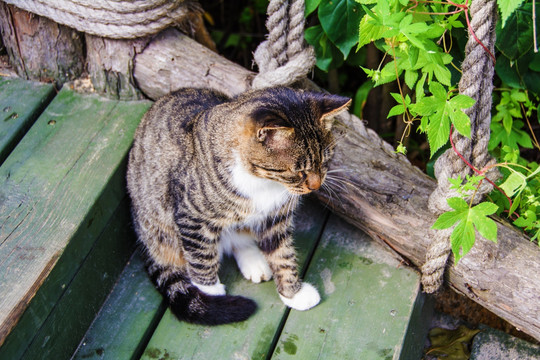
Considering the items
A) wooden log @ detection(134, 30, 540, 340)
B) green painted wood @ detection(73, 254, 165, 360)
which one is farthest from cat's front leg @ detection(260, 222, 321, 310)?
green painted wood @ detection(73, 254, 165, 360)

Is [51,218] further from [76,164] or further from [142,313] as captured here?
[142,313]

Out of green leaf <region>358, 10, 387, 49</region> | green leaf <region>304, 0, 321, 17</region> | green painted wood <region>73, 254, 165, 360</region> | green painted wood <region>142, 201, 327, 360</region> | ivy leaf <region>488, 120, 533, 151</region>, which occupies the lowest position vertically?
green painted wood <region>73, 254, 165, 360</region>

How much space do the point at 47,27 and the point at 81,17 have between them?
203 millimetres

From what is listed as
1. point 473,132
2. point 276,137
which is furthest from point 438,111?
point 276,137

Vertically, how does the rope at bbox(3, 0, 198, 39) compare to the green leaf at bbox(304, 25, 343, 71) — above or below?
above

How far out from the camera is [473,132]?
187 cm

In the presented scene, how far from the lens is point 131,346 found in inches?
81.2

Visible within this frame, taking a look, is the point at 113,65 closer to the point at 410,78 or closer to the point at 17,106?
the point at 17,106

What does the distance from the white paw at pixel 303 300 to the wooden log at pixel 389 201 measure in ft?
1.17

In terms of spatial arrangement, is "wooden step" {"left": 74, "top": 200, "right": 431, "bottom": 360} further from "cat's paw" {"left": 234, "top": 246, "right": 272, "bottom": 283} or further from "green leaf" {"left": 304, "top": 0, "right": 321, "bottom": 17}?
"green leaf" {"left": 304, "top": 0, "right": 321, "bottom": 17}

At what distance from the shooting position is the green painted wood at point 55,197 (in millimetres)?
1854

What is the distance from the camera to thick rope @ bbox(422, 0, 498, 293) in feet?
5.68

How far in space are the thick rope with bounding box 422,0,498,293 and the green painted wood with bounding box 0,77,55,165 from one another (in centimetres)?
164

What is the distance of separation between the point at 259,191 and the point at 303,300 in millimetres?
451
